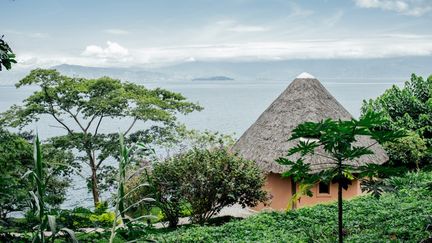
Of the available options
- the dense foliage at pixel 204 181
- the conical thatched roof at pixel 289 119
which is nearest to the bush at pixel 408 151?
the conical thatched roof at pixel 289 119

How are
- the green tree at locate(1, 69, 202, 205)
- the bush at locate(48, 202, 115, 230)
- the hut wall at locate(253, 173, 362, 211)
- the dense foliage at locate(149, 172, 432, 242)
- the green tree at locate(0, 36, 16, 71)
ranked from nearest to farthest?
1. the bush at locate(48, 202, 115, 230)
2. the green tree at locate(0, 36, 16, 71)
3. the dense foliage at locate(149, 172, 432, 242)
4. the hut wall at locate(253, 173, 362, 211)
5. the green tree at locate(1, 69, 202, 205)

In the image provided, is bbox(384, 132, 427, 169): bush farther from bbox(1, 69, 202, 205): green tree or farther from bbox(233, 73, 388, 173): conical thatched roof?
bbox(1, 69, 202, 205): green tree

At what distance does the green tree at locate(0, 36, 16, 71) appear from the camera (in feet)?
9.57

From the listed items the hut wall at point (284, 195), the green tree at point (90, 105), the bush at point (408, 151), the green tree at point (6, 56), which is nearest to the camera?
the green tree at point (6, 56)

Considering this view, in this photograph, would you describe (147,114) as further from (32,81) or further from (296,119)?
(296,119)

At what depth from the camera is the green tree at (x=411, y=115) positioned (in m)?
14.3

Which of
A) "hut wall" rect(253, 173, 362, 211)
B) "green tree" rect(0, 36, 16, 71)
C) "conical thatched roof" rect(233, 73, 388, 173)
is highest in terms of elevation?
"green tree" rect(0, 36, 16, 71)

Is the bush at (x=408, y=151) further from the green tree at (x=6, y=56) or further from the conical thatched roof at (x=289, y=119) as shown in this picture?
the green tree at (x=6, y=56)

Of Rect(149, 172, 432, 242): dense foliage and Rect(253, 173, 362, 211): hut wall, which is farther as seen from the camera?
Rect(253, 173, 362, 211): hut wall

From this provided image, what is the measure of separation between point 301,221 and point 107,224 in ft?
16.4

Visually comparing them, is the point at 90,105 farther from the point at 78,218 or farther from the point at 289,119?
the point at 78,218

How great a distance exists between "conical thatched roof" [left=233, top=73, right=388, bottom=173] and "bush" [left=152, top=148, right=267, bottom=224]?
3577mm

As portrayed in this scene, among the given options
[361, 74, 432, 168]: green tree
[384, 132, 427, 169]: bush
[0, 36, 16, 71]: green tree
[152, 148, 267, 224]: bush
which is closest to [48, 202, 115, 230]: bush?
[0, 36, 16, 71]: green tree

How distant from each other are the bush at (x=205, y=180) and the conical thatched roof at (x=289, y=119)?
3.58 metres
